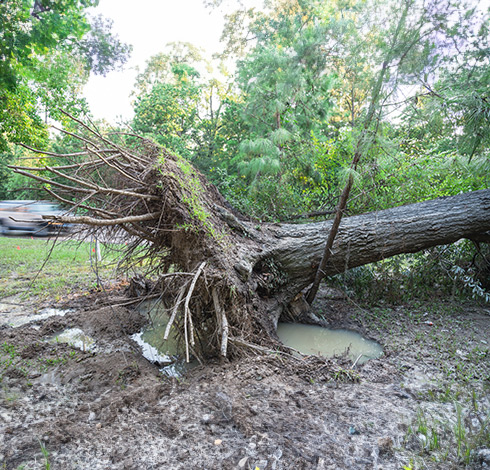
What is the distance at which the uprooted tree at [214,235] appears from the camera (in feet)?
10.8

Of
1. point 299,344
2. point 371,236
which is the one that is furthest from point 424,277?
point 299,344

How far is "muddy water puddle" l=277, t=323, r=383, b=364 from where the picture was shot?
3.76 meters

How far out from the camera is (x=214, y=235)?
3566 millimetres

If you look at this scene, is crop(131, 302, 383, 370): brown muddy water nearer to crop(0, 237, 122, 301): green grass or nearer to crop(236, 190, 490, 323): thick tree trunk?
crop(236, 190, 490, 323): thick tree trunk

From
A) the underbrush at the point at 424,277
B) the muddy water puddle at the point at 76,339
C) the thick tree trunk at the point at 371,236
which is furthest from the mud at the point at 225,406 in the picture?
the underbrush at the point at 424,277

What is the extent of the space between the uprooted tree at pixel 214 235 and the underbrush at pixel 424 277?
78cm

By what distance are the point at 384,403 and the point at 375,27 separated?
3509mm

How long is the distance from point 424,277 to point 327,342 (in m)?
2.78

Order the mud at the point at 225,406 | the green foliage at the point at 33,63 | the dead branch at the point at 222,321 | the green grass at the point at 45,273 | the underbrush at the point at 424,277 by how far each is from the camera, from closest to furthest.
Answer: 1. the mud at the point at 225,406
2. the dead branch at the point at 222,321
3. the green grass at the point at 45,273
4. the underbrush at the point at 424,277
5. the green foliage at the point at 33,63

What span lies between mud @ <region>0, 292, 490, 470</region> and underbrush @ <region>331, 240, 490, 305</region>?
5.08 ft

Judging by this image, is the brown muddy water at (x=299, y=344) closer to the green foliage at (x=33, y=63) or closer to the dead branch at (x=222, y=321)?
the dead branch at (x=222, y=321)

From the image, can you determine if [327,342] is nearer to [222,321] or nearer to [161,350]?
[222,321]

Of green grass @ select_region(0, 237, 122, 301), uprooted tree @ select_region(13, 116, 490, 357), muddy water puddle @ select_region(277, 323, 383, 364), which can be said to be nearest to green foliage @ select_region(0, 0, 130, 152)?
green grass @ select_region(0, 237, 122, 301)

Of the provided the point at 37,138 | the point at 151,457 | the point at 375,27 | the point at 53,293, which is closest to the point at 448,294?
the point at 375,27
